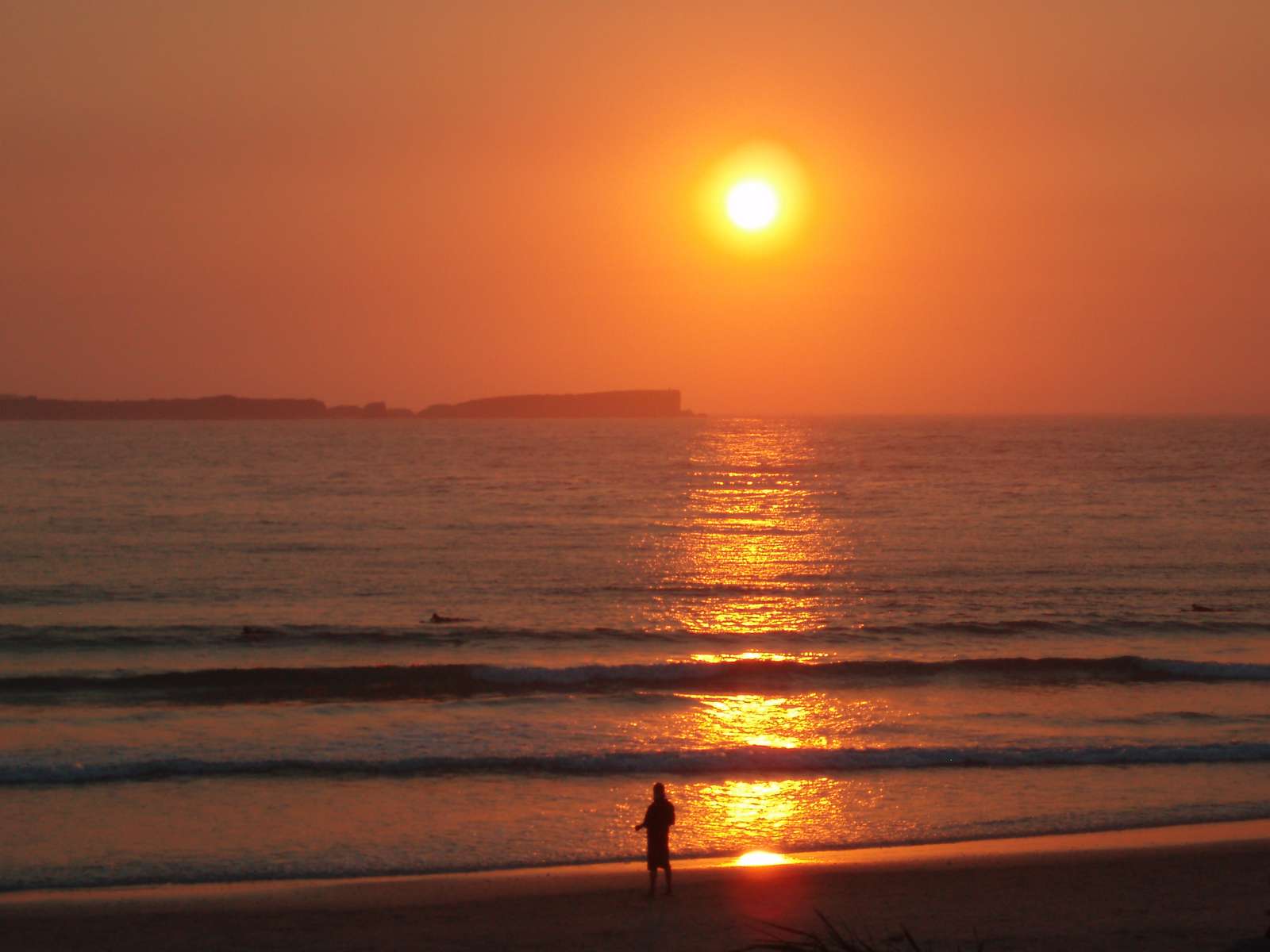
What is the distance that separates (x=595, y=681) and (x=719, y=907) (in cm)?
1169

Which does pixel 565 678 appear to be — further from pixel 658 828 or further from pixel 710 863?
pixel 658 828

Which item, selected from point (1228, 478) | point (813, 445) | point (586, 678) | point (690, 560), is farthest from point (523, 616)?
point (813, 445)

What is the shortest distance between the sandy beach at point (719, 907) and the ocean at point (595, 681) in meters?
0.78

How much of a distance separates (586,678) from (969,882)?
39.1 ft

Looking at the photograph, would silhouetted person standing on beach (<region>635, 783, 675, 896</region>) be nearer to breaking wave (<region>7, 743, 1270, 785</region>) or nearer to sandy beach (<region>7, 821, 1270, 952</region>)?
sandy beach (<region>7, 821, 1270, 952</region>)

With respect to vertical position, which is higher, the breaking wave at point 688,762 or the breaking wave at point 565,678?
the breaking wave at point 565,678

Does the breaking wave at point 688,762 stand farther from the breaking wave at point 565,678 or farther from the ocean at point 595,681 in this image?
the breaking wave at point 565,678

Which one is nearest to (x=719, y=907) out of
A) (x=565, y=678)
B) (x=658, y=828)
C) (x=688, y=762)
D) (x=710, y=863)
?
(x=658, y=828)

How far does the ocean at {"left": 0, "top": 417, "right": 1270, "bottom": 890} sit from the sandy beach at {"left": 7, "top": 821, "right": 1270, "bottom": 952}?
2.58 ft

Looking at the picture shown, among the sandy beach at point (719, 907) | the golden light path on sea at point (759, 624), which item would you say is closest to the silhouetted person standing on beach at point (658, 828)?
the sandy beach at point (719, 907)

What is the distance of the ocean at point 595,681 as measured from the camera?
607 inches

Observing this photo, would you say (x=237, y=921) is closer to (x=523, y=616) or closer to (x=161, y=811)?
(x=161, y=811)

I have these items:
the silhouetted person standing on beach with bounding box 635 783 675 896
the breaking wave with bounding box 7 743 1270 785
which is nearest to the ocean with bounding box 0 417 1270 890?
the breaking wave with bounding box 7 743 1270 785

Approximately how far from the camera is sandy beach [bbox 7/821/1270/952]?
37.8 ft
